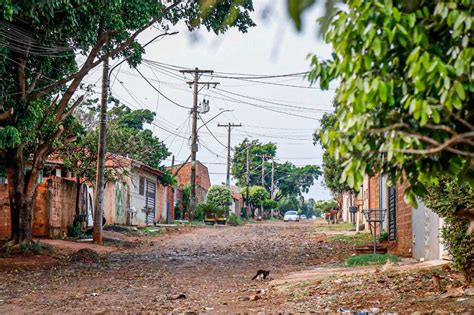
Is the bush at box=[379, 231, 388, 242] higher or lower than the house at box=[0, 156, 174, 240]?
Result: lower

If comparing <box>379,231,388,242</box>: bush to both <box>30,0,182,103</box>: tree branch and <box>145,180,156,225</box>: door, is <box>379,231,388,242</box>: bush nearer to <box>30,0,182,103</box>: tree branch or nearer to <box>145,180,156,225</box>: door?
<box>30,0,182,103</box>: tree branch

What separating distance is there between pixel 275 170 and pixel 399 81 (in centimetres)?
8698

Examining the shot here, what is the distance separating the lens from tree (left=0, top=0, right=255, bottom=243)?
44.3 feet

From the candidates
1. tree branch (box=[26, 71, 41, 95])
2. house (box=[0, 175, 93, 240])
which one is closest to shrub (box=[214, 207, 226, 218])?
house (box=[0, 175, 93, 240])

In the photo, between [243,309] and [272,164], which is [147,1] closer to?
[243,309]

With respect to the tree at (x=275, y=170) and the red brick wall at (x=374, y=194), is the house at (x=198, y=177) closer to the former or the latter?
the tree at (x=275, y=170)

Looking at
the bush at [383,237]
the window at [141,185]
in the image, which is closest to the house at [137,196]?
the window at [141,185]

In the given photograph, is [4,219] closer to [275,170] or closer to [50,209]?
[50,209]

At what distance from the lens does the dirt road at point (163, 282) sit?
925 centimetres

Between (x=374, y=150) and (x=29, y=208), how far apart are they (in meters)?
15.1

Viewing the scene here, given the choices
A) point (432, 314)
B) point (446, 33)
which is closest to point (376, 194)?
point (432, 314)

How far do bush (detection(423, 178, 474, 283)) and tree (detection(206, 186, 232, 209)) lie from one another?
1572 inches

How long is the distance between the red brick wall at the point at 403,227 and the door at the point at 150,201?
2237 cm

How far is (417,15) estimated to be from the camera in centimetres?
345
